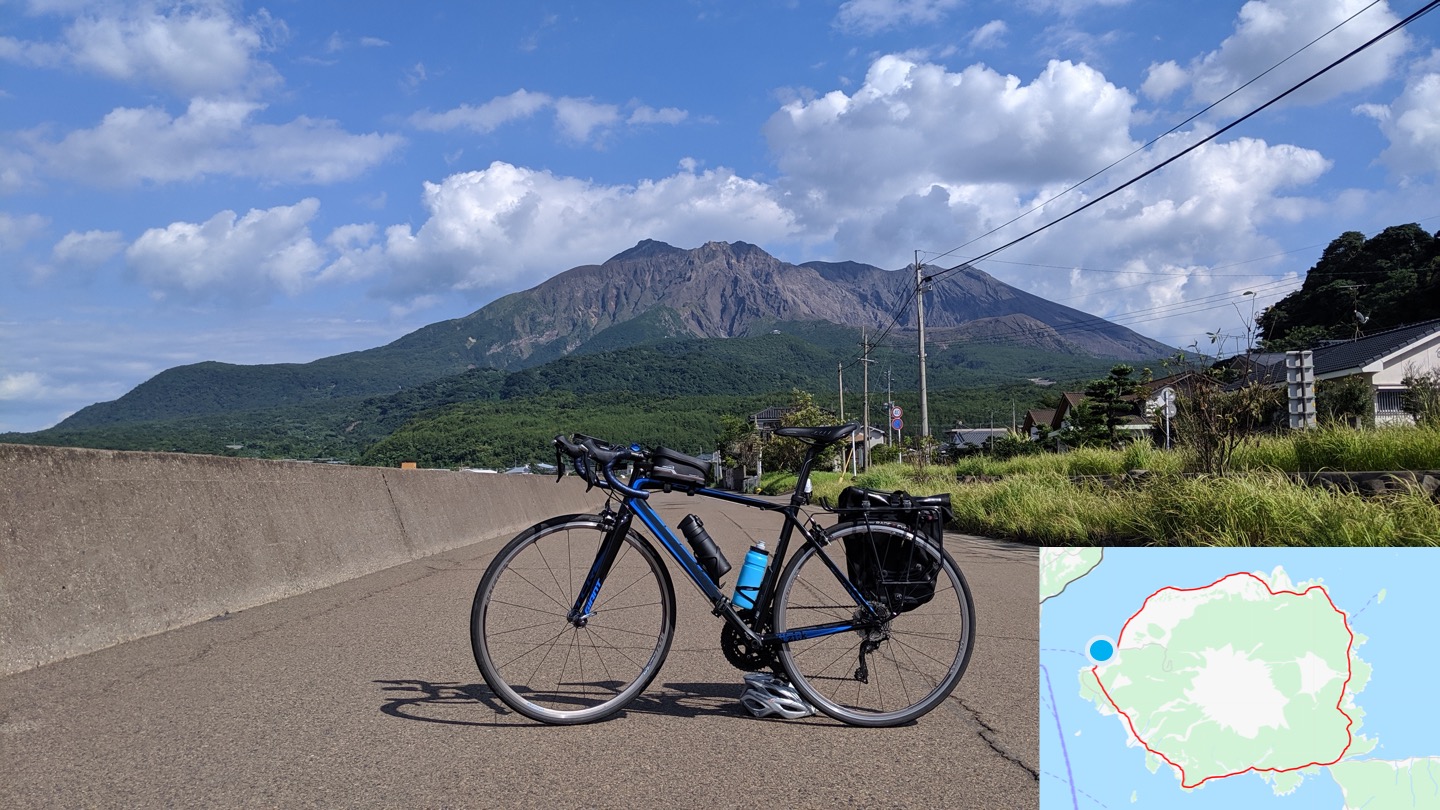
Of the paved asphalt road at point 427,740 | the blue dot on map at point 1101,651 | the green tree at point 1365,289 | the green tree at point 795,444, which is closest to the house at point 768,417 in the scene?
the green tree at point 795,444

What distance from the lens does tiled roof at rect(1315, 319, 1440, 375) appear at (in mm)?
37812

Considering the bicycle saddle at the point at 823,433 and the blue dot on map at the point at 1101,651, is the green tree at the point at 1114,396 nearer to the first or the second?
the bicycle saddle at the point at 823,433

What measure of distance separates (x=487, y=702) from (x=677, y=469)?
1.34 m

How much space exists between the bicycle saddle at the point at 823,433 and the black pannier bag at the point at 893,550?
21 centimetres

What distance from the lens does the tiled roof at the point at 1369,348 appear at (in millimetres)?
37812

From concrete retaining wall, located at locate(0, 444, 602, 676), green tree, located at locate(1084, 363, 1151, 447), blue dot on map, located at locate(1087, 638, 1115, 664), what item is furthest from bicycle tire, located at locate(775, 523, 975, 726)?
green tree, located at locate(1084, 363, 1151, 447)

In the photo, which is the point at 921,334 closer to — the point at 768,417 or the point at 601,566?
the point at 601,566

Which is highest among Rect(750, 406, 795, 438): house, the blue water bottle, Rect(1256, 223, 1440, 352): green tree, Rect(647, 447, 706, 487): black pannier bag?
Rect(1256, 223, 1440, 352): green tree

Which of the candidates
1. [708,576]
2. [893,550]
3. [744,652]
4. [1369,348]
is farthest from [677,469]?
[1369,348]

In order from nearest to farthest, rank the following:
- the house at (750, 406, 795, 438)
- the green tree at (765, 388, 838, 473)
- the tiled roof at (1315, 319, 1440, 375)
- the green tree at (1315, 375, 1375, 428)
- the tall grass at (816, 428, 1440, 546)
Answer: the tall grass at (816, 428, 1440, 546) < the green tree at (1315, 375, 1375, 428) < the tiled roof at (1315, 319, 1440, 375) < the green tree at (765, 388, 838, 473) < the house at (750, 406, 795, 438)

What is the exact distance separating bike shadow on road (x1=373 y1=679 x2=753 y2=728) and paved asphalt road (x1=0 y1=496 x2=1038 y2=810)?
0.01 m

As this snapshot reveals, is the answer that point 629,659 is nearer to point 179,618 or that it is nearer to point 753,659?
point 753,659

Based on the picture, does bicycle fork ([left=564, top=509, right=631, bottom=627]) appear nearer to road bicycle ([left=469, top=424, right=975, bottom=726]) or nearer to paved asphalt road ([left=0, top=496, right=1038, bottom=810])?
road bicycle ([left=469, top=424, right=975, bottom=726])

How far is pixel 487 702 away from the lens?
447 centimetres
